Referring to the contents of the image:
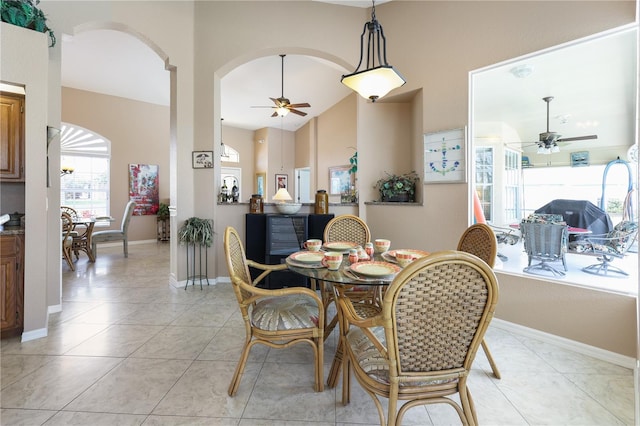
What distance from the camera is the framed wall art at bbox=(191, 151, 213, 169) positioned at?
3932 millimetres

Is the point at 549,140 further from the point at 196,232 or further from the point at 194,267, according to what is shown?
the point at 194,267

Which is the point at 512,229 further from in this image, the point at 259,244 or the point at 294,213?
the point at 259,244

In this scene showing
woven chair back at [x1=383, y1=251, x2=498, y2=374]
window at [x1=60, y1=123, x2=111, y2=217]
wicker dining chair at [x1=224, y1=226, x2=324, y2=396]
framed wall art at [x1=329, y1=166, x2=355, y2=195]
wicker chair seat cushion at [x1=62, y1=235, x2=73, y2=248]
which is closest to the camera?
woven chair back at [x1=383, y1=251, x2=498, y2=374]

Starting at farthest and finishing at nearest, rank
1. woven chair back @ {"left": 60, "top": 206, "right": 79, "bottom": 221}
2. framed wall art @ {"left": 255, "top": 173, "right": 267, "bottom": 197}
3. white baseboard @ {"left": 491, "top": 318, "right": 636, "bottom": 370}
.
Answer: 1. framed wall art @ {"left": 255, "top": 173, "right": 267, "bottom": 197}
2. woven chair back @ {"left": 60, "top": 206, "right": 79, "bottom": 221}
3. white baseboard @ {"left": 491, "top": 318, "right": 636, "bottom": 370}

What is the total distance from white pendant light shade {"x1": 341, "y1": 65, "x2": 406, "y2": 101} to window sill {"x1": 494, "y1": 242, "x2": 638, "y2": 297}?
2.07m

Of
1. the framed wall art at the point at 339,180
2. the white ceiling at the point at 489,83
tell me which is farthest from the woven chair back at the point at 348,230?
the framed wall art at the point at 339,180

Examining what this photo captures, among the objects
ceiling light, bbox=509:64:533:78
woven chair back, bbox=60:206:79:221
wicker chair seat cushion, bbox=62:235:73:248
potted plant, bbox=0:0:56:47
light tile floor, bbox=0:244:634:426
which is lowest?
light tile floor, bbox=0:244:634:426

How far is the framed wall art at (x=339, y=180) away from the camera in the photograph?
6.96 m

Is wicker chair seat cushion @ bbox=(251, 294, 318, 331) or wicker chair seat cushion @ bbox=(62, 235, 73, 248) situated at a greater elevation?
wicker chair seat cushion @ bbox=(62, 235, 73, 248)

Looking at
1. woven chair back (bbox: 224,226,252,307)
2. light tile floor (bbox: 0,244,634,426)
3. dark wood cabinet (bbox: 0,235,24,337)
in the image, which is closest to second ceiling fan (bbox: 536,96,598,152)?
light tile floor (bbox: 0,244,634,426)

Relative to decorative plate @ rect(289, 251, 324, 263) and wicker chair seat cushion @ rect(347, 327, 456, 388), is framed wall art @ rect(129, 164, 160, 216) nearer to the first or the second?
decorative plate @ rect(289, 251, 324, 263)

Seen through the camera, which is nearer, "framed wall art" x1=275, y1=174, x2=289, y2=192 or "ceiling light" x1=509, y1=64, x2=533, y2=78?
"ceiling light" x1=509, y1=64, x2=533, y2=78

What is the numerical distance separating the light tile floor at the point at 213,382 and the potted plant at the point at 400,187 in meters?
1.77

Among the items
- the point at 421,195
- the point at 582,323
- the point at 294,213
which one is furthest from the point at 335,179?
the point at 582,323
